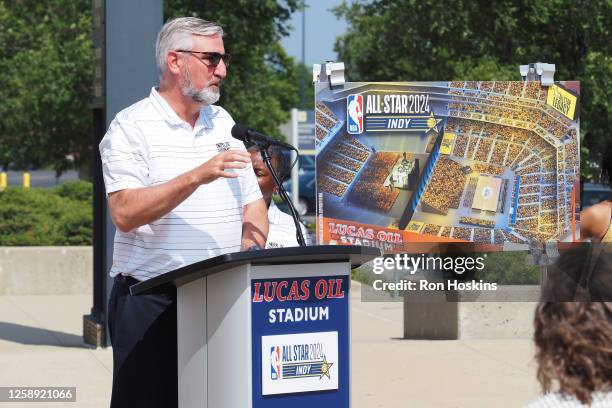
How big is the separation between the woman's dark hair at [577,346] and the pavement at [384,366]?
14.3 feet

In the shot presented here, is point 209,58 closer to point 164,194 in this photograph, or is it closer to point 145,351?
point 164,194

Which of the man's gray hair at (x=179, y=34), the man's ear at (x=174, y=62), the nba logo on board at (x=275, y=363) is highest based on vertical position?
the man's gray hair at (x=179, y=34)

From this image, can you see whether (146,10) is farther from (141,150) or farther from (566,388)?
(566,388)

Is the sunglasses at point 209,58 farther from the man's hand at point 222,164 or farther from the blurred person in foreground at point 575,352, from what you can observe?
the blurred person in foreground at point 575,352

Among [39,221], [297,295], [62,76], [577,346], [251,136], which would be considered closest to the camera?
[577,346]

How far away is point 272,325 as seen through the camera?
11.9 ft

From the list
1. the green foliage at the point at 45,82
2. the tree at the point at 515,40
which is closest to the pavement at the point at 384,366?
the tree at the point at 515,40

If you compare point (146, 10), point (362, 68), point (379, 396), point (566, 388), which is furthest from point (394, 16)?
point (566, 388)

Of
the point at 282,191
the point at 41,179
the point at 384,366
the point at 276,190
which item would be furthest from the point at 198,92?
the point at 41,179

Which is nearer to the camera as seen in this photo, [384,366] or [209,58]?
[209,58]

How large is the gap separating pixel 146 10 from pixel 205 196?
478 centimetres

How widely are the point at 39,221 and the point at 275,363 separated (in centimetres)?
1061

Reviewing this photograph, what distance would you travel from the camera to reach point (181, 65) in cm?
412

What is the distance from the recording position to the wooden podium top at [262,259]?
139 inches
